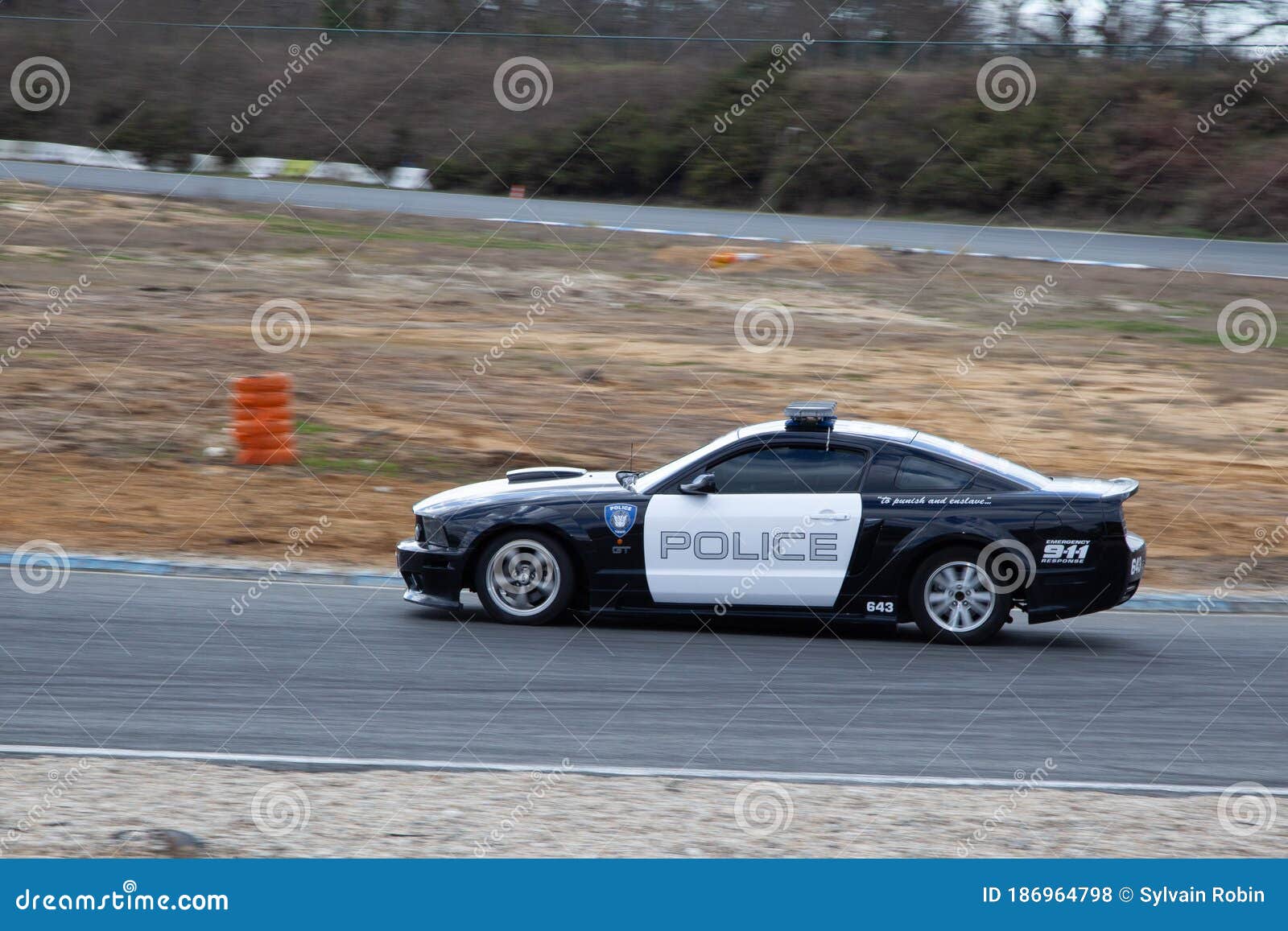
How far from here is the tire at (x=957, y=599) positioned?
9336mm

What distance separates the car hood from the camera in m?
9.63

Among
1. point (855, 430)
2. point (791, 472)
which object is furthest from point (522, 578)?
point (855, 430)

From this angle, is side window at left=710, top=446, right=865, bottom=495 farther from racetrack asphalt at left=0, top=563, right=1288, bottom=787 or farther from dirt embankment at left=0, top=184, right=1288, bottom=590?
dirt embankment at left=0, top=184, right=1288, bottom=590

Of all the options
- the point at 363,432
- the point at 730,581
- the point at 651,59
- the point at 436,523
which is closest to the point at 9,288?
the point at 363,432

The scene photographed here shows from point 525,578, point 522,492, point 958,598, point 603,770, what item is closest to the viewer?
point 603,770

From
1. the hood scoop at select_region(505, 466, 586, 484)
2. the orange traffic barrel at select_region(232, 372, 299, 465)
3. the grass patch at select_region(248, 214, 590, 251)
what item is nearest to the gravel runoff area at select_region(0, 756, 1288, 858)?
the hood scoop at select_region(505, 466, 586, 484)

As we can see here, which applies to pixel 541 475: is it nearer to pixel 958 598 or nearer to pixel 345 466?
pixel 958 598

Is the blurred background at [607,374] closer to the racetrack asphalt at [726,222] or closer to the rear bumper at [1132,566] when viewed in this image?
the racetrack asphalt at [726,222]

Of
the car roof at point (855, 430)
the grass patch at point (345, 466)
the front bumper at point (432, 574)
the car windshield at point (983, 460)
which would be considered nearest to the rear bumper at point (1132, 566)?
the car windshield at point (983, 460)

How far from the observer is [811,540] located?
9328 millimetres

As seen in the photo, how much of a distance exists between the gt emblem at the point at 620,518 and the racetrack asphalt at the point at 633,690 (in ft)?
2.28

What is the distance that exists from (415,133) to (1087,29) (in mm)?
18284

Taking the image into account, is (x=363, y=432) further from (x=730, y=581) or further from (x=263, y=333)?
(x=730, y=581)

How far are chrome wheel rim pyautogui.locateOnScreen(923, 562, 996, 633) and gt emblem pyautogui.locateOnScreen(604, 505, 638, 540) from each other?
1.98 metres
